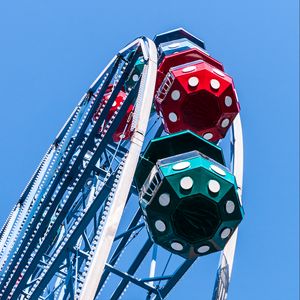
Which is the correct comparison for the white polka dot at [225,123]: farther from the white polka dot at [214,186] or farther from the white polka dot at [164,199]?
the white polka dot at [164,199]

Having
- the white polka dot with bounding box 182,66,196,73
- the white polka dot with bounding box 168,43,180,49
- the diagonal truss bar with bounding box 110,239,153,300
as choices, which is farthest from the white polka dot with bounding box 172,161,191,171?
the white polka dot with bounding box 168,43,180,49

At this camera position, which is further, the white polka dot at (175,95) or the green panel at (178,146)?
the white polka dot at (175,95)

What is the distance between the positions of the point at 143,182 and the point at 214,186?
1329 millimetres

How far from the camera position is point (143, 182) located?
28.7ft

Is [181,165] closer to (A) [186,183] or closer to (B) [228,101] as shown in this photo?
(A) [186,183]

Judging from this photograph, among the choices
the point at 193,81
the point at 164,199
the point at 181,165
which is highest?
the point at 193,81

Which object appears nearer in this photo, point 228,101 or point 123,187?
point 123,187

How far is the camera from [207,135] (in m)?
10.3

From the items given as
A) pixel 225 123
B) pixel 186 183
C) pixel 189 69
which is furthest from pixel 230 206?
pixel 189 69

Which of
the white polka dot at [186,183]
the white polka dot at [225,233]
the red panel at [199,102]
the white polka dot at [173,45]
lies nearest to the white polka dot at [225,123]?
the red panel at [199,102]

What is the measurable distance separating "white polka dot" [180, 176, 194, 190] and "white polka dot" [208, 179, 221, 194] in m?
0.22

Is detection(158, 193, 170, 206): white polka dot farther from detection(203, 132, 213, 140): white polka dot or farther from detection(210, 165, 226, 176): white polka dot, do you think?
detection(203, 132, 213, 140): white polka dot

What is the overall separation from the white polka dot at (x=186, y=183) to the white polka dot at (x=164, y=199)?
22 cm

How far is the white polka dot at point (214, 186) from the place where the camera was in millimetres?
7674
